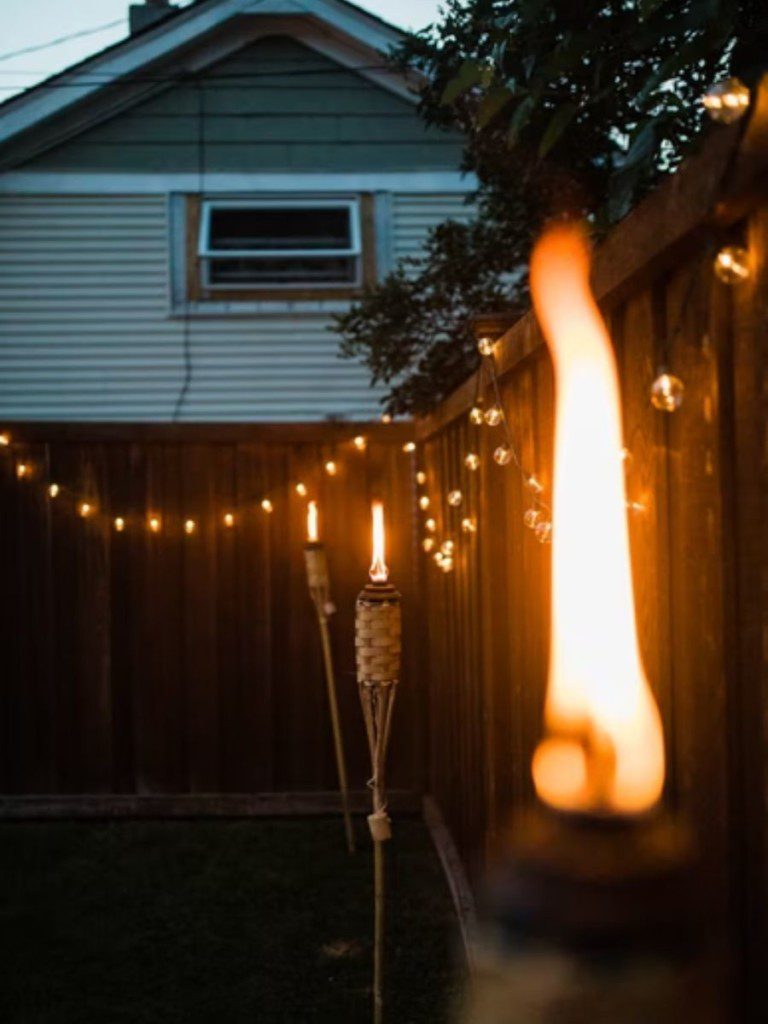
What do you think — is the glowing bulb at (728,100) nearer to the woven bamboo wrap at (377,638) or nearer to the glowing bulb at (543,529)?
the glowing bulb at (543,529)

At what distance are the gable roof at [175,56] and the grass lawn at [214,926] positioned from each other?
Answer: 6008 millimetres

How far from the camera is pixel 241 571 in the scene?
5.54m

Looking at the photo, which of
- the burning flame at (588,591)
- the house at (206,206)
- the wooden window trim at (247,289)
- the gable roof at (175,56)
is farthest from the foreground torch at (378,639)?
the gable roof at (175,56)

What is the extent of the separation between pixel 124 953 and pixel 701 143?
128 inches

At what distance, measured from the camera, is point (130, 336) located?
345 inches

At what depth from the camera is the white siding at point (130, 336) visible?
28.7 ft

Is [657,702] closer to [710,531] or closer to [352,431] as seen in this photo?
[710,531]

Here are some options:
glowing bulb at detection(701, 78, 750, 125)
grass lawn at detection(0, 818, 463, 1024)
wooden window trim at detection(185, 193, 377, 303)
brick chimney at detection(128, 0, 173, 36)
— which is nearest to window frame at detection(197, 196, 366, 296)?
wooden window trim at detection(185, 193, 377, 303)

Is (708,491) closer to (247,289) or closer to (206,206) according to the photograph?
(247,289)

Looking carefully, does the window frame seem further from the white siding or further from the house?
the white siding

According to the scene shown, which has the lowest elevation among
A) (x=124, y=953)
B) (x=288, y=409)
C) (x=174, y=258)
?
(x=124, y=953)

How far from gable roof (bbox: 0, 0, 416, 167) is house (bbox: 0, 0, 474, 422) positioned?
1 centimetres

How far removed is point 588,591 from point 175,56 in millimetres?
8487

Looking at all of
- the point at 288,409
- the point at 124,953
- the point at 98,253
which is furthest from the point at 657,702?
the point at 98,253
